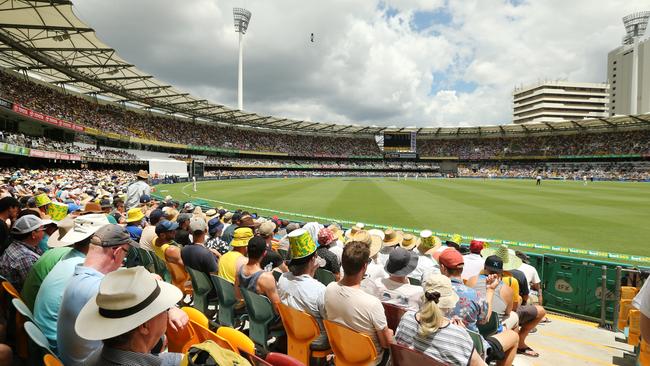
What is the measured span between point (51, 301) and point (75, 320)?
0.87 m

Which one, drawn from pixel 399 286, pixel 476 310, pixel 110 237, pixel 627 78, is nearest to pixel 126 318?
pixel 110 237

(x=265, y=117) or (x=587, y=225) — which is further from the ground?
(x=265, y=117)

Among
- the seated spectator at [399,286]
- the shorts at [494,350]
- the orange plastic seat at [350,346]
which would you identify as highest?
the seated spectator at [399,286]

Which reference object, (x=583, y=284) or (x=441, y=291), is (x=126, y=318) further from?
(x=583, y=284)

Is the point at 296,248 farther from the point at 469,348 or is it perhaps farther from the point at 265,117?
the point at 265,117

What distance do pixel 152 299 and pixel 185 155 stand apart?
2846 inches

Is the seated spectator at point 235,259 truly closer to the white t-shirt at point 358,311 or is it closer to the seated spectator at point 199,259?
the seated spectator at point 199,259

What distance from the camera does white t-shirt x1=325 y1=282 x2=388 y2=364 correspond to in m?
3.15

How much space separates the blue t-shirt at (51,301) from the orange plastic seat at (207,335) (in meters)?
1.23

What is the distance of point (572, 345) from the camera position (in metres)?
5.12

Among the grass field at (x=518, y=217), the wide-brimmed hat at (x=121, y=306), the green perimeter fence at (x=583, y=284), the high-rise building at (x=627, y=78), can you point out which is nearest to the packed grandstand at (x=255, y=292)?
the wide-brimmed hat at (x=121, y=306)

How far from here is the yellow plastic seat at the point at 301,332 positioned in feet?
11.8

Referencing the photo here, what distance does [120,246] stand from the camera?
3213 mm

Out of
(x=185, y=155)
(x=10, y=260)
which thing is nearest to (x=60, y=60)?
(x=185, y=155)
